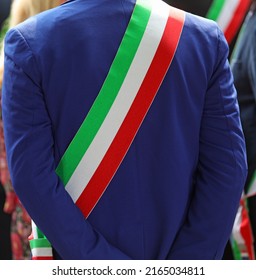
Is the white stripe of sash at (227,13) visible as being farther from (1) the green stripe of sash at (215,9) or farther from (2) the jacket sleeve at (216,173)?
(2) the jacket sleeve at (216,173)

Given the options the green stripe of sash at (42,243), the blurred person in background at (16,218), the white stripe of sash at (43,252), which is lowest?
the blurred person in background at (16,218)

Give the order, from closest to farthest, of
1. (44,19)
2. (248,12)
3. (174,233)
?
(44,19) → (174,233) → (248,12)

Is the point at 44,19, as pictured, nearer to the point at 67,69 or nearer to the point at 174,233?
the point at 67,69

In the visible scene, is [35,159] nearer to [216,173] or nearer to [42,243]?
[42,243]

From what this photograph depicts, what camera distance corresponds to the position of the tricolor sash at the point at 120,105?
1.74 m

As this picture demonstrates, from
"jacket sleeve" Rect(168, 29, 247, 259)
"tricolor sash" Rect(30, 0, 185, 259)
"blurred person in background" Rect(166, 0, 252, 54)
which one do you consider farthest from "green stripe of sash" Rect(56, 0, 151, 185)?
"blurred person in background" Rect(166, 0, 252, 54)

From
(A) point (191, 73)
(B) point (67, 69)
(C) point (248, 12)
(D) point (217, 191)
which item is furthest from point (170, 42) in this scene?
(C) point (248, 12)

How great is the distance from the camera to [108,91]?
174 cm

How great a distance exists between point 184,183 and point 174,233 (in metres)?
0.11

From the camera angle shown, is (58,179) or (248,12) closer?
(58,179)

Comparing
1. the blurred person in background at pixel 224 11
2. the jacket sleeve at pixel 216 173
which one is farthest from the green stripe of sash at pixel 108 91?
the blurred person in background at pixel 224 11

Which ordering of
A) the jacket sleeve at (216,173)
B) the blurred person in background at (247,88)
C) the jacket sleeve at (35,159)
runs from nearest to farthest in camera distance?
the jacket sleeve at (35,159)
the jacket sleeve at (216,173)
the blurred person in background at (247,88)

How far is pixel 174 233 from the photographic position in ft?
6.02

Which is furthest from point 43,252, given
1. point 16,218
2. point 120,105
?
point 16,218
